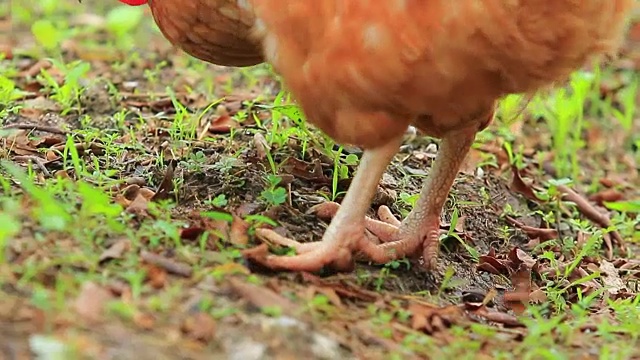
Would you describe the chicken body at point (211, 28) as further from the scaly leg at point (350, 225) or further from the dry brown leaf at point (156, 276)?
the dry brown leaf at point (156, 276)

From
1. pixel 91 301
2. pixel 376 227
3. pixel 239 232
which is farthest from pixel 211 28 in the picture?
pixel 91 301

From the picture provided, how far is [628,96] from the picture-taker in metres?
5.52

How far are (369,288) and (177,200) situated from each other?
2.54ft

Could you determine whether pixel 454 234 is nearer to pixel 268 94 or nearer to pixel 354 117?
pixel 354 117

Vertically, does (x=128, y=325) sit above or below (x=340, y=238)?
below

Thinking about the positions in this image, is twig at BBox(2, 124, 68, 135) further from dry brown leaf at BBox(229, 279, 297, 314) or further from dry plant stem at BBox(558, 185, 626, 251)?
dry plant stem at BBox(558, 185, 626, 251)

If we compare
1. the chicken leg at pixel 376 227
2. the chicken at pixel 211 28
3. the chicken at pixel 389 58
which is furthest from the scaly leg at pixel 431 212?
the chicken at pixel 211 28

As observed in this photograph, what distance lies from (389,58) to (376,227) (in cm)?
86

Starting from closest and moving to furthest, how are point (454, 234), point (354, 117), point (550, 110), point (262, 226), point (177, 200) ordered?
point (354, 117)
point (262, 226)
point (177, 200)
point (454, 234)
point (550, 110)

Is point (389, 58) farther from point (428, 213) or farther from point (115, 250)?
point (115, 250)

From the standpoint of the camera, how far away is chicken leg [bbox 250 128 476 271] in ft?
9.45

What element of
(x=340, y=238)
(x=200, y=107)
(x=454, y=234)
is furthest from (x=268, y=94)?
(x=340, y=238)

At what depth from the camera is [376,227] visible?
3322 millimetres

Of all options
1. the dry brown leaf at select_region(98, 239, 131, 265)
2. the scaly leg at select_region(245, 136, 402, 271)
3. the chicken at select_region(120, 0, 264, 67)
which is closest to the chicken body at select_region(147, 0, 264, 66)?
the chicken at select_region(120, 0, 264, 67)
